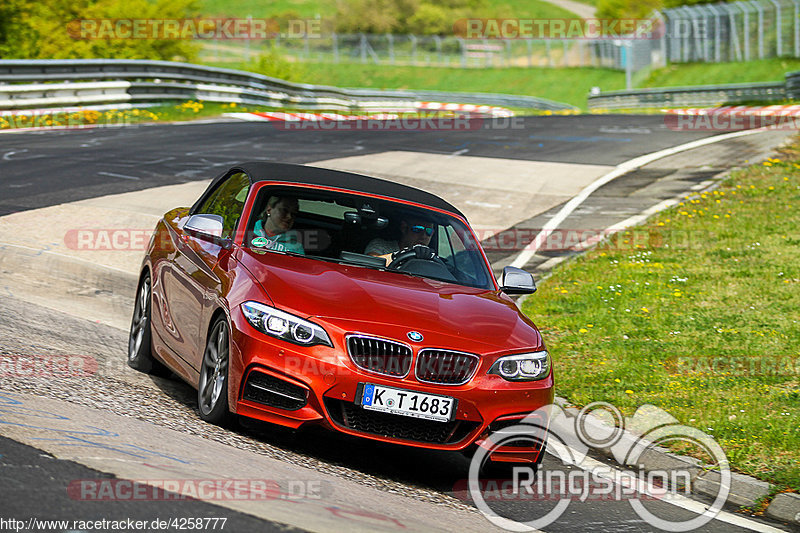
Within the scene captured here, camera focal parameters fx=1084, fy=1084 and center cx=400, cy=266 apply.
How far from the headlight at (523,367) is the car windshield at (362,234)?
105cm

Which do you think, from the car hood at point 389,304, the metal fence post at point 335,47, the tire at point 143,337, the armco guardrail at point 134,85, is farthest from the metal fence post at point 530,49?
the car hood at point 389,304

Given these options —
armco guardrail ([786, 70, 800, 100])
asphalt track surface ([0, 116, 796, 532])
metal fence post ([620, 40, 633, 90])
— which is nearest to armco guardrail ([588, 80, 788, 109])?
armco guardrail ([786, 70, 800, 100])

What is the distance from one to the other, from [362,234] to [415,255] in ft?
1.30

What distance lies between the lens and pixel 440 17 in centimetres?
11675

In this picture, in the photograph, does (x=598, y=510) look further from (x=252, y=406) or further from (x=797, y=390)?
(x=797, y=390)

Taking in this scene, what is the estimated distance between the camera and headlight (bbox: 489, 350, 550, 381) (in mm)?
6285

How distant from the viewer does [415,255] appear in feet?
24.7

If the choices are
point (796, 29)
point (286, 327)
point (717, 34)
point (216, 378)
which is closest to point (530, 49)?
point (717, 34)

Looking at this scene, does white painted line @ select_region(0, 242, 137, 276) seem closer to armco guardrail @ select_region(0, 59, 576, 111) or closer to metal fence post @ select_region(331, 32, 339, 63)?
armco guardrail @ select_region(0, 59, 576, 111)

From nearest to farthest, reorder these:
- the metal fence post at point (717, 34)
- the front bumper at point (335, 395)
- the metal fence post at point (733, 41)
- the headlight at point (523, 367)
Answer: the front bumper at point (335, 395), the headlight at point (523, 367), the metal fence post at point (733, 41), the metal fence post at point (717, 34)

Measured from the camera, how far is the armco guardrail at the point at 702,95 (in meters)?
38.8

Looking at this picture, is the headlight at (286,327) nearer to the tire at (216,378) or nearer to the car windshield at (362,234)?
the tire at (216,378)

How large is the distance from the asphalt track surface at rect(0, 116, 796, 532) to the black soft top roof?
5.32 feet

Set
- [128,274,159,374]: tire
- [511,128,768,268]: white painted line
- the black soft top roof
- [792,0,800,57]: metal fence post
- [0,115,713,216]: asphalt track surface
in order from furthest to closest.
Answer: [792,0,800,57]: metal fence post, [0,115,713,216]: asphalt track surface, [511,128,768,268]: white painted line, [128,274,159,374]: tire, the black soft top roof
